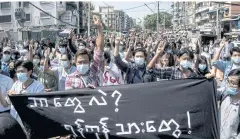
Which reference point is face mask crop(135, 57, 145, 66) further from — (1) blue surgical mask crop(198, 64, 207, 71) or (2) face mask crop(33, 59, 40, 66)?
(2) face mask crop(33, 59, 40, 66)

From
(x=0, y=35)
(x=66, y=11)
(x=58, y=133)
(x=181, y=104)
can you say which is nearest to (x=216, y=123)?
(x=181, y=104)

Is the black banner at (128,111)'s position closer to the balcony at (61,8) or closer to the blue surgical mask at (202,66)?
the blue surgical mask at (202,66)

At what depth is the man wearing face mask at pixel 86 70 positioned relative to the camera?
173 inches

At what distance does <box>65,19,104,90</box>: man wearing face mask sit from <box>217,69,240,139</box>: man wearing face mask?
1601 millimetres

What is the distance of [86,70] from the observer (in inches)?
176

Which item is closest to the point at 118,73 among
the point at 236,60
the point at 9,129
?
the point at 236,60

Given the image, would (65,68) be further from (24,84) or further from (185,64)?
(185,64)

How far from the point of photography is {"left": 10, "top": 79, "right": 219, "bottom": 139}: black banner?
12.3 feet

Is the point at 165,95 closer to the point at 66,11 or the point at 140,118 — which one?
the point at 140,118

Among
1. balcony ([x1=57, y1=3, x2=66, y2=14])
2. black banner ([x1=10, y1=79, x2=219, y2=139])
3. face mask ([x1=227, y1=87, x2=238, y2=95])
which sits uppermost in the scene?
balcony ([x1=57, y1=3, x2=66, y2=14])

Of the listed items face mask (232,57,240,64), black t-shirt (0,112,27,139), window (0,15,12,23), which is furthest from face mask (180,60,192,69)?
window (0,15,12,23)

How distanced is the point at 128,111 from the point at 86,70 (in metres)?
0.91

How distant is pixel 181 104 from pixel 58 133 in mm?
1433

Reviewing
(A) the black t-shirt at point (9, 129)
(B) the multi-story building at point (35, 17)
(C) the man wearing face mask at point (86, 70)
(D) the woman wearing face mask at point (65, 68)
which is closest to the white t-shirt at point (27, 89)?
(C) the man wearing face mask at point (86, 70)
